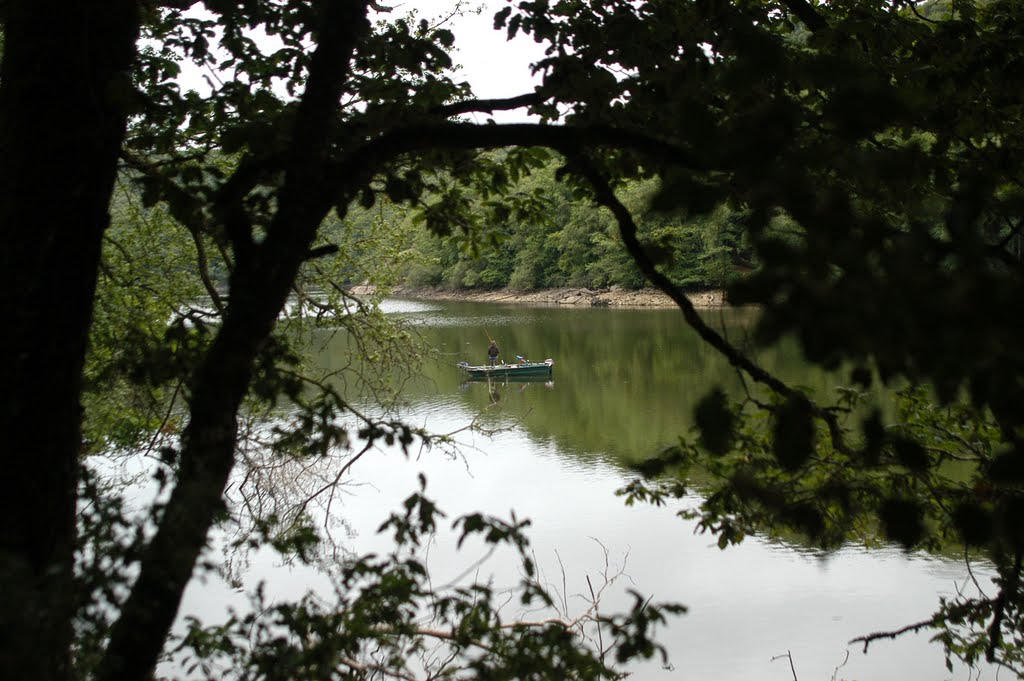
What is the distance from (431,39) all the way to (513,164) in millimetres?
560

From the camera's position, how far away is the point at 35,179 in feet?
5.76

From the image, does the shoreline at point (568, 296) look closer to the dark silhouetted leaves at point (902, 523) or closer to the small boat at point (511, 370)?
the small boat at point (511, 370)

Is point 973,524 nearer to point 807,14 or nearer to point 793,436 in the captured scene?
point 793,436

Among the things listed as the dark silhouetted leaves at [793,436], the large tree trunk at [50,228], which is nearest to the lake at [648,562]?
the dark silhouetted leaves at [793,436]

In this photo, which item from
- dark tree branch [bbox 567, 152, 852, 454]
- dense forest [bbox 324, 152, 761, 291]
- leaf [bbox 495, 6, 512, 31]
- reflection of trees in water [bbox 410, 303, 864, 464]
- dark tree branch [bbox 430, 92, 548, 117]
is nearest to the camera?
dark tree branch [bbox 567, 152, 852, 454]

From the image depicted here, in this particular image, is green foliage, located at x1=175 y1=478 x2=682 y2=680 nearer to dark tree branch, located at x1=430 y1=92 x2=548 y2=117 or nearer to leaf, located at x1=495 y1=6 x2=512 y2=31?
dark tree branch, located at x1=430 y1=92 x2=548 y2=117

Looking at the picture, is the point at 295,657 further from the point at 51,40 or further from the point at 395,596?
the point at 51,40

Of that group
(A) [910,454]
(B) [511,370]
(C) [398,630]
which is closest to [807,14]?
(A) [910,454]

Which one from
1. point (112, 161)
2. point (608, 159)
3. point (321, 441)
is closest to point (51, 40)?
point (112, 161)

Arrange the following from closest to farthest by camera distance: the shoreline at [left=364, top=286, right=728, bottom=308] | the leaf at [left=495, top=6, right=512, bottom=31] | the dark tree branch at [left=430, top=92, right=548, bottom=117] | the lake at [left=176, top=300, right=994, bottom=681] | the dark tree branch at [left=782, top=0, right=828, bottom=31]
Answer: the dark tree branch at [left=430, top=92, right=548, bottom=117] → the leaf at [left=495, top=6, right=512, bottom=31] → the dark tree branch at [left=782, top=0, right=828, bottom=31] → the lake at [left=176, top=300, right=994, bottom=681] → the shoreline at [left=364, top=286, right=728, bottom=308]

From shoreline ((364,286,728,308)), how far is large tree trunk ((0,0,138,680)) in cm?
3653

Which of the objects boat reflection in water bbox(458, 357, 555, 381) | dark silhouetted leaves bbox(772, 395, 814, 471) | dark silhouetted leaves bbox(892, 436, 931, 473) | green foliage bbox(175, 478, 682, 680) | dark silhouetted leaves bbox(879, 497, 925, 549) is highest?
dark silhouetted leaves bbox(772, 395, 814, 471)

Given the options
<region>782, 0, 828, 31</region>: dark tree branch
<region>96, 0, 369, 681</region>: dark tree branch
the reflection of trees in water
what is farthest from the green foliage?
the reflection of trees in water

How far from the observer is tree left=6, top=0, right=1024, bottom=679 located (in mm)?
997
